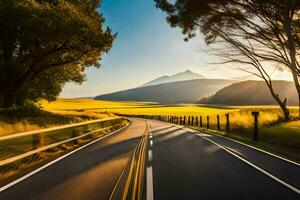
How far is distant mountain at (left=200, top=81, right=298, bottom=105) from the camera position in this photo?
6152 inches

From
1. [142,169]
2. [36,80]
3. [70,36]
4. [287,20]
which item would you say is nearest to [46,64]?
[36,80]

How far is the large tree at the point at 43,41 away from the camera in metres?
22.1

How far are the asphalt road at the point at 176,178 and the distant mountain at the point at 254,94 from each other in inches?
5877

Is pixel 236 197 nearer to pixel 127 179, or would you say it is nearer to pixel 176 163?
pixel 127 179

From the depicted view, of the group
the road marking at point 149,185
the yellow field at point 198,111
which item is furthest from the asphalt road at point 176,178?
the yellow field at point 198,111

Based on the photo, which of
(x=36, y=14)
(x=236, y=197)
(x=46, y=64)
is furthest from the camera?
(x=46, y=64)

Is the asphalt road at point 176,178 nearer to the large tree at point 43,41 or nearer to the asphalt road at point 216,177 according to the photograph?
the asphalt road at point 216,177

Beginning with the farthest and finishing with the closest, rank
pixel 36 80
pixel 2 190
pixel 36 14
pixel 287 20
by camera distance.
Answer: pixel 36 80 → pixel 36 14 → pixel 287 20 → pixel 2 190

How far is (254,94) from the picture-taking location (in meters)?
172

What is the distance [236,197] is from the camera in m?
6.16

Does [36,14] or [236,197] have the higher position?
[36,14]

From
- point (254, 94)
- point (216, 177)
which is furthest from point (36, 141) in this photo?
point (254, 94)

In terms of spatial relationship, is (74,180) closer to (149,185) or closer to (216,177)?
(149,185)

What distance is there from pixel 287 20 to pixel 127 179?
13142mm
